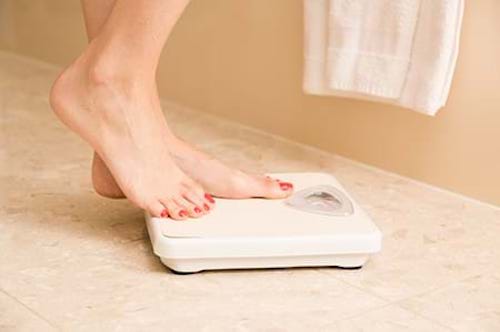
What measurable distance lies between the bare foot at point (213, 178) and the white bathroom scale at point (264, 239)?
1.5 inches

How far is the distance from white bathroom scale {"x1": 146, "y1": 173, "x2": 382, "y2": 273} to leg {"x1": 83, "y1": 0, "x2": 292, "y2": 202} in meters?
0.04

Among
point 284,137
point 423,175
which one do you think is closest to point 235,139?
point 284,137

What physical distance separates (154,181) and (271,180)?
20 centimetres

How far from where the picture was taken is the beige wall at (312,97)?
64.2 inches

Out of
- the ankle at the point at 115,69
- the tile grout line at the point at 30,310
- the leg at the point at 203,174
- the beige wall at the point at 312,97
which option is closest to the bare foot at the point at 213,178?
the leg at the point at 203,174

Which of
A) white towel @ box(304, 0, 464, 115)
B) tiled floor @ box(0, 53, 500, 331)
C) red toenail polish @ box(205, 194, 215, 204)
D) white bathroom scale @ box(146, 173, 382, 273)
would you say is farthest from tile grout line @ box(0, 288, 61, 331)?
white towel @ box(304, 0, 464, 115)

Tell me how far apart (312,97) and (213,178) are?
0.54 metres

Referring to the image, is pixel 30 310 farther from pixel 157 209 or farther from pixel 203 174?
pixel 203 174

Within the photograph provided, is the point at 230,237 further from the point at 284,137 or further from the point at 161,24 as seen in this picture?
the point at 284,137

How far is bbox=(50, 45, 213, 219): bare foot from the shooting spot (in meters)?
1.36

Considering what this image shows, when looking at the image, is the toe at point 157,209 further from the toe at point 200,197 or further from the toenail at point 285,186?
the toenail at point 285,186

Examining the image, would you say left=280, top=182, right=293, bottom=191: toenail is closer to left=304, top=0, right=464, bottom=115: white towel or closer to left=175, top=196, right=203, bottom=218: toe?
left=175, top=196, right=203, bottom=218: toe

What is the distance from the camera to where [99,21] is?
144 cm

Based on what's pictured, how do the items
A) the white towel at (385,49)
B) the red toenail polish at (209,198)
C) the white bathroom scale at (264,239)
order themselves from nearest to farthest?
the white bathroom scale at (264,239), the red toenail polish at (209,198), the white towel at (385,49)
